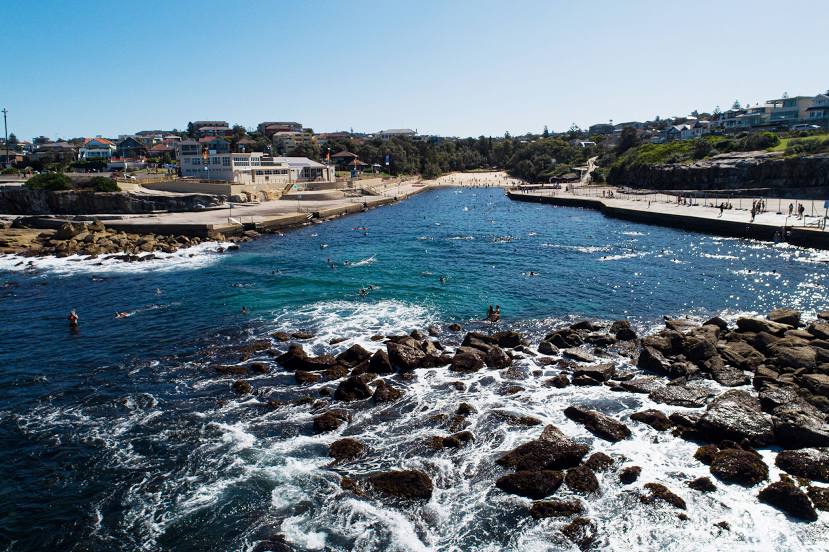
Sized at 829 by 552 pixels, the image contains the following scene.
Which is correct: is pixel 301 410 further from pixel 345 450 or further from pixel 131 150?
A: pixel 131 150

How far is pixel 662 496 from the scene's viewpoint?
15.5m

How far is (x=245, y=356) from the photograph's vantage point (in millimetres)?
26188

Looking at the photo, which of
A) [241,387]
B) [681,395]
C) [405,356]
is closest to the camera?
[681,395]

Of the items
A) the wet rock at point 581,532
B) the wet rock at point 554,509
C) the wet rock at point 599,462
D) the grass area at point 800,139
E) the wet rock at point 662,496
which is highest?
the grass area at point 800,139

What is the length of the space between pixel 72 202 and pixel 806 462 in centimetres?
7717

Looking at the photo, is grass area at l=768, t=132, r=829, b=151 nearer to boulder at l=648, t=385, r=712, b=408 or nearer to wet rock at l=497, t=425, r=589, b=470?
boulder at l=648, t=385, r=712, b=408

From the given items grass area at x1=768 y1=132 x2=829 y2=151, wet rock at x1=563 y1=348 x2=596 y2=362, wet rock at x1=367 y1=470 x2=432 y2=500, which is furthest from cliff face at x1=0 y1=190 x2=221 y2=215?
grass area at x1=768 y1=132 x2=829 y2=151

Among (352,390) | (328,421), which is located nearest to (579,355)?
(352,390)

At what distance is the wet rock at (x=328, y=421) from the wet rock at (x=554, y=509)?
7.77 metres

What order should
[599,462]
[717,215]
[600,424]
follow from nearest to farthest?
[599,462]
[600,424]
[717,215]

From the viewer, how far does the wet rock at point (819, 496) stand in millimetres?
14852

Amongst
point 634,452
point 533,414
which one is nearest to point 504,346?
point 533,414

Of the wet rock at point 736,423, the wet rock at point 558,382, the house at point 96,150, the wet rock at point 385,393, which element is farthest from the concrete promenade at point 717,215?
the house at point 96,150

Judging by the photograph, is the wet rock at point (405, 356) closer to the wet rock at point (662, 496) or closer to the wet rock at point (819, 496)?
the wet rock at point (662, 496)
